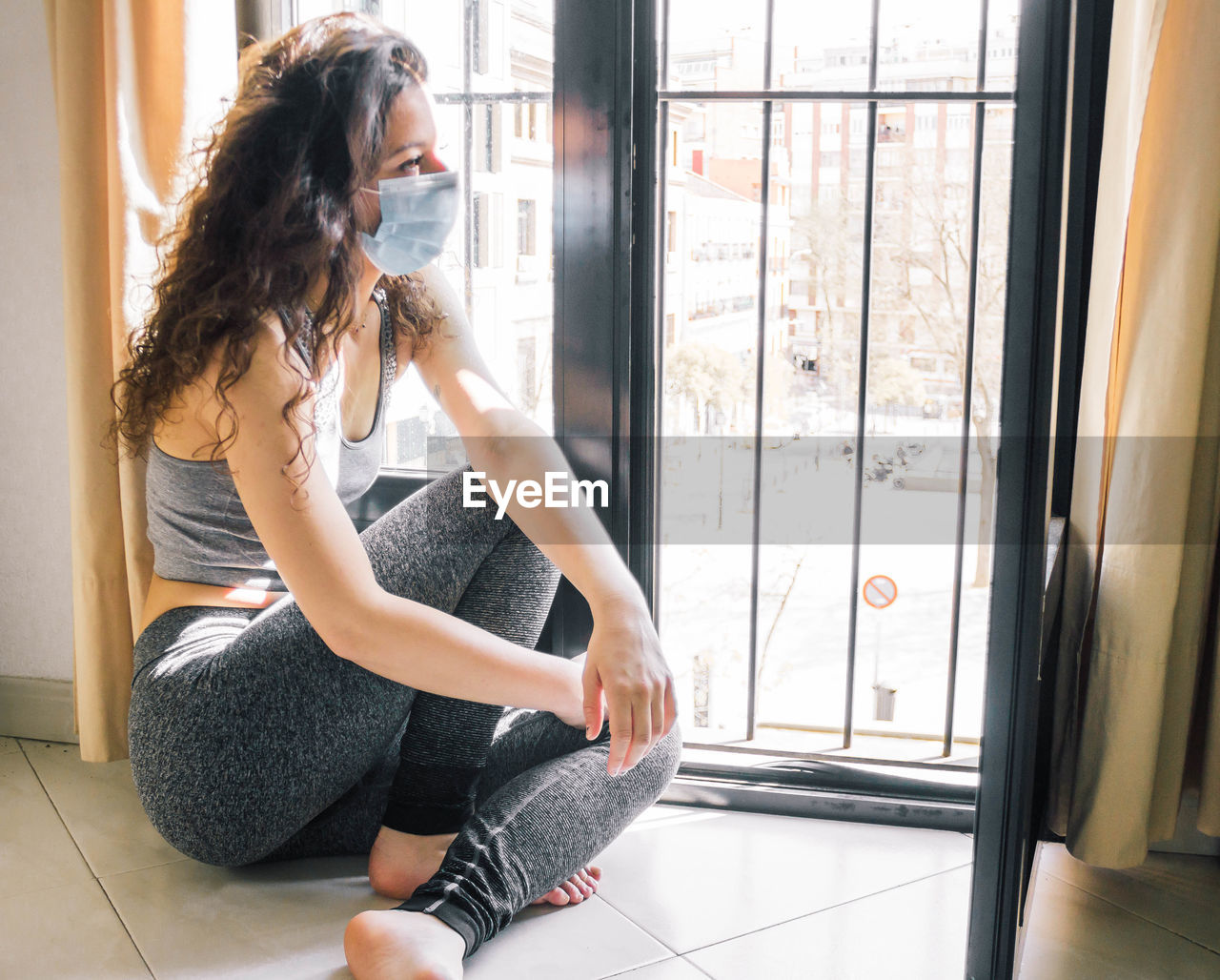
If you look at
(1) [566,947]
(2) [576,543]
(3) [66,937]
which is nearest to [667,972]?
(1) [566,947]

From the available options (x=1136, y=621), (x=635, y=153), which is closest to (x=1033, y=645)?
(x=1136, y=621)

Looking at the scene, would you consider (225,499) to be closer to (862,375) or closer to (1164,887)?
(862,375)

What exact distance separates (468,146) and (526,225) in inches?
6.0

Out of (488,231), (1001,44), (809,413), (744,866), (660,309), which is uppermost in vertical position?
(1001,44)

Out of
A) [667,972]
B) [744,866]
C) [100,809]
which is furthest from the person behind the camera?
[100,809]

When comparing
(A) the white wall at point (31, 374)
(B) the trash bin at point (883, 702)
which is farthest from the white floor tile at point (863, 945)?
(A) the white wall at point (31, 374)

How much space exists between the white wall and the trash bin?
1334 millimetres

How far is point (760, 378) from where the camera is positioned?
1.56 metres

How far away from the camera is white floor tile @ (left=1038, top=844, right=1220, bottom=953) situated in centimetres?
123

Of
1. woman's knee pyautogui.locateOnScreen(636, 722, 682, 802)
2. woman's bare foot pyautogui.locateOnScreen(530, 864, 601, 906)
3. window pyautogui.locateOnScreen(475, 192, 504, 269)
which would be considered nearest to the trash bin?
woman's knee pyautogui.locateOnScreen(636, 722, 682, 802)

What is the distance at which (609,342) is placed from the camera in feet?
4.89

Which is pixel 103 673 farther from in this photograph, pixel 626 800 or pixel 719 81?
pixel 719 81

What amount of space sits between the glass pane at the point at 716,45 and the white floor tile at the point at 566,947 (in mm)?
1130

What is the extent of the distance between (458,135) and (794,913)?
120 cm
